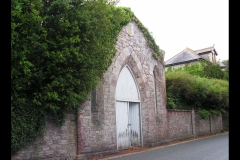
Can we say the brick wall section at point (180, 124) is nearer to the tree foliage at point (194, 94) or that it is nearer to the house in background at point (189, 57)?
the tree foliage at point (194, 94)

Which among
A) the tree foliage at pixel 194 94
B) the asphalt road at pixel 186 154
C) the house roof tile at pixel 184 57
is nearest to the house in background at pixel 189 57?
the house roof tile at pixel 184 57

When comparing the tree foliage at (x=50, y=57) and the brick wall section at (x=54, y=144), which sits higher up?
the tree foliage at (x=50, y=57)

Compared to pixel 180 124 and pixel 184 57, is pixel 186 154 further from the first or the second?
pixel 184 57

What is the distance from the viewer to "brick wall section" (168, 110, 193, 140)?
16.8 metres

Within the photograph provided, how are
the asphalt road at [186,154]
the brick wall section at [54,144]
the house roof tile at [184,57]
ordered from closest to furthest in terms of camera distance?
the brick wall section at [54,144] → the asphalt road at [186,154] → the house roof tile at [184,57]

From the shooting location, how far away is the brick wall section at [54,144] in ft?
26.8

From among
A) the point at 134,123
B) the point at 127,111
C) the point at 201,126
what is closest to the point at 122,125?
the point at 127,111

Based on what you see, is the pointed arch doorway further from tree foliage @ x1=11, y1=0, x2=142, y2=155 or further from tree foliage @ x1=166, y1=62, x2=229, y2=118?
tree foliage @ x1=166, y1=62, x2=229, y2=118

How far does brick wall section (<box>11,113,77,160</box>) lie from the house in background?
2963 cm

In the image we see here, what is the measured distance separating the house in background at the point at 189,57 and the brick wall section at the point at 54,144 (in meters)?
29.6

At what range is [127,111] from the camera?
13594 millimetres

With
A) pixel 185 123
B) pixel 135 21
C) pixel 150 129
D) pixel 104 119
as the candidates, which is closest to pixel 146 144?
pixel 150 129

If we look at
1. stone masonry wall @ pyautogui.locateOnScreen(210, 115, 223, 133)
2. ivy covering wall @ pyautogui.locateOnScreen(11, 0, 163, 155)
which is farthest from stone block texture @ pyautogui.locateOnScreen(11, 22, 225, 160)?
stone masonry wall @ pyautogui.locateOnScreen(210, 115, 223, 133)

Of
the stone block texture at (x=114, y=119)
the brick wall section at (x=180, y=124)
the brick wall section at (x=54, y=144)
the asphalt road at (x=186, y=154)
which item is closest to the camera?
the brick wall section at (x=54, y=144)
